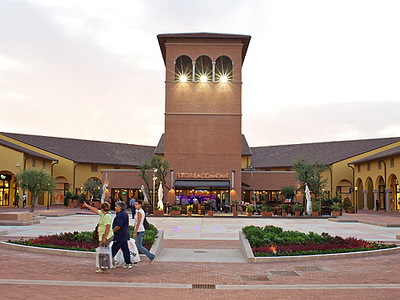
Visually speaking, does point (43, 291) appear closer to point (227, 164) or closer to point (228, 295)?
point (228, 295)

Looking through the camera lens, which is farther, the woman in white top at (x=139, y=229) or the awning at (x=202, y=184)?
the awning at (x=202, y=184)

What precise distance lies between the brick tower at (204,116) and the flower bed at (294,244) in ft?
97.1

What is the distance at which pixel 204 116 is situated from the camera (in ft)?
144

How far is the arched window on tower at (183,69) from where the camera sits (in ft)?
147

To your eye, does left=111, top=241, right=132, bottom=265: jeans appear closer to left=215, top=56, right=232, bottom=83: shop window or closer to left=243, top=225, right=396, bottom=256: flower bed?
left=243, top=225, right=396, bottom=256: flower bed

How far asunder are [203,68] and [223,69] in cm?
247

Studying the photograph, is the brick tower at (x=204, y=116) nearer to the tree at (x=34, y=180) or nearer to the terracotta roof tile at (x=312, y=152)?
the tree at (x=34, y=180)

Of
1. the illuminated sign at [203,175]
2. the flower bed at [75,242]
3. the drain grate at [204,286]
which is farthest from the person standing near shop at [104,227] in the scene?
the illuminated sign at [203,175]

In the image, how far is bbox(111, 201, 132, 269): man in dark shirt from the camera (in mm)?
9938

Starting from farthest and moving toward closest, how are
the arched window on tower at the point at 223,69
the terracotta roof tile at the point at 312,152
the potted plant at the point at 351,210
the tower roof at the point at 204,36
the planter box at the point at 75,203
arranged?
1. the terracotta roof tile at the point at 312,152
2. the planter box at the point at 75,203
3. the arched window on tower at the point at 223,69
4. the tower roof at the point at 204,36
5. the potted plant at the point at 351,210

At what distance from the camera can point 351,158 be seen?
180ft

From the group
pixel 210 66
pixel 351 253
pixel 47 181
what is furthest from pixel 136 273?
pixel 210 66

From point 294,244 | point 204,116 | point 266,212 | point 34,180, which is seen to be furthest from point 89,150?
point 294,244

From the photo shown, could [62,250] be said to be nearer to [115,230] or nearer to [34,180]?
[115,230]
